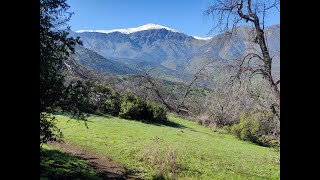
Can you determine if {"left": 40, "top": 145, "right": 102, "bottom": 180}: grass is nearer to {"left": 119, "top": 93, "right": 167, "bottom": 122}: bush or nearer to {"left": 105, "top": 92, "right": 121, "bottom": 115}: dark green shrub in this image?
{"left": 119, "top": 93, "right": 167, "bottom": 122}: bush

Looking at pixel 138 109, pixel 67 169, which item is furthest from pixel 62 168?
pixel 138 109

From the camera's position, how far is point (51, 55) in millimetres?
11938

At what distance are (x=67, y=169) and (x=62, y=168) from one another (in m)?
0.31

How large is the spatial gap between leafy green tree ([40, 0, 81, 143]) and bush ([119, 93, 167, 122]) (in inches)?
1394

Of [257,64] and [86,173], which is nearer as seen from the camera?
[257,64]

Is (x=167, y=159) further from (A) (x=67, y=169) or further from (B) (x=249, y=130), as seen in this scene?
(B) (x=249, y=130)

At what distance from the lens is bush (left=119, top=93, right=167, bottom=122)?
4869 cm
